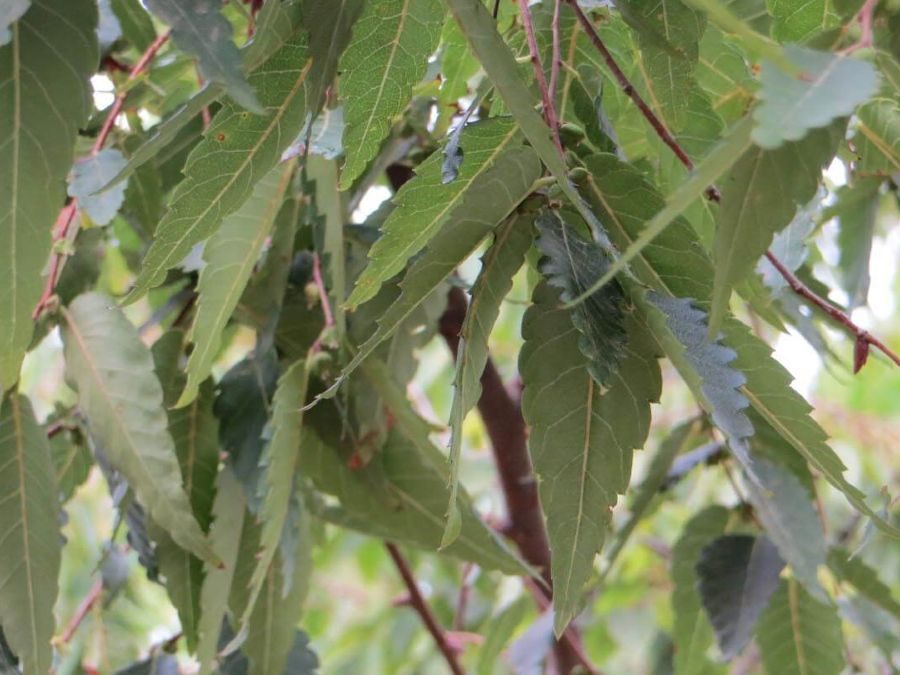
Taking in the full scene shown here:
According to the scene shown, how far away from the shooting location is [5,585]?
568mm

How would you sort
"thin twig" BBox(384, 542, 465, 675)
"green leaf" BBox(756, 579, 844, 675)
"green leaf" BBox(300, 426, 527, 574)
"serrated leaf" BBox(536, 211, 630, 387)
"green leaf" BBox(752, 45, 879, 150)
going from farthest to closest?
"thin twig" BBox(384, 542, 465, 675) < "green leaf" BBox(756, 579, 844, 675) < "green leaf" BBox(300, 426, 527, 574) < "serrated leaf" BBox(536, 211, 630, 387) < "green leaf" BBox(752, 45, 879, 150)

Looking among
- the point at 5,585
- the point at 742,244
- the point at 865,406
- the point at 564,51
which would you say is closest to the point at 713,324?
the point at 742,244

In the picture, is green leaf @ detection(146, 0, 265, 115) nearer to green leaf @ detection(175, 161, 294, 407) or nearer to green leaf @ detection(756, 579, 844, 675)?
green leaf @ detection(175, 161, 294, 407)

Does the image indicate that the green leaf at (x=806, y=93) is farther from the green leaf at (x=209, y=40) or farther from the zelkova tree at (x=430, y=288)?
the green leaf at (x=209, y=40)

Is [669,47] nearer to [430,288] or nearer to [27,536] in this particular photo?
[430,288]

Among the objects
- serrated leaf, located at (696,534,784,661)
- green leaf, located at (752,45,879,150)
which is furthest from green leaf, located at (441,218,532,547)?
serrated leaf, located at (696,534,784,661)

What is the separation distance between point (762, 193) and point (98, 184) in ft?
1.39

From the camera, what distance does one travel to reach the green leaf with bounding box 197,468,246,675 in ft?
2.06

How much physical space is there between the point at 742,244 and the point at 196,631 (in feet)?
1.46

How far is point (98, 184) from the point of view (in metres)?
0.65

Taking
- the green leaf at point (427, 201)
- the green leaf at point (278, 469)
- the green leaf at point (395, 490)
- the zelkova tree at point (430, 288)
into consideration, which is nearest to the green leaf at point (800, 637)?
the zelkova tree at point (430, 288)

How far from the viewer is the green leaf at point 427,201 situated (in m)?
0.44

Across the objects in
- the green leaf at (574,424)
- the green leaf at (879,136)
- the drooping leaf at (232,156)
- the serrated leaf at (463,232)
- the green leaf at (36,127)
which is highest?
the green leaf at (36,127)

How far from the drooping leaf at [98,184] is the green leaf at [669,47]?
0.30m
